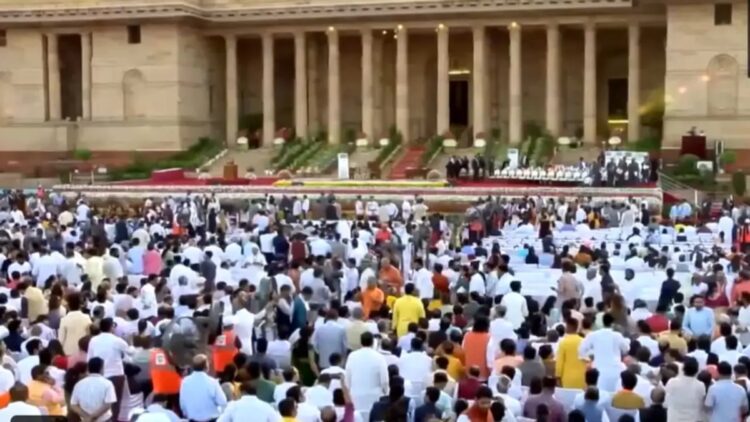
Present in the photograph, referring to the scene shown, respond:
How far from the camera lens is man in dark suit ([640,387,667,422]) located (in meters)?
12.2

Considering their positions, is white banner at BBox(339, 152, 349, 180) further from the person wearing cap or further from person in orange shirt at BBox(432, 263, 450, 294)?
the person wearing cap

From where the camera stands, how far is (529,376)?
13406 millimetres

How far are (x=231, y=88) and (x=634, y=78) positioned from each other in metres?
21.2

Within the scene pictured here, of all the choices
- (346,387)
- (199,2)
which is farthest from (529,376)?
(199,2)

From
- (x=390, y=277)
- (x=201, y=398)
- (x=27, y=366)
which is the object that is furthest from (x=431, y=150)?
(x=201, y=398)

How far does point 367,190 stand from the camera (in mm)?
44375

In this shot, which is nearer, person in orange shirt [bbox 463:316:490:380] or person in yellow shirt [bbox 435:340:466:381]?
person in yellow shirt [bbox 435:340:466:381]

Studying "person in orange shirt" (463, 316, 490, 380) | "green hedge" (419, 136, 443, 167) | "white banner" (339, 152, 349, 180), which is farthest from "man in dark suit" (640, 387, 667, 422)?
"green hedge" (419, 136, 443, 167)

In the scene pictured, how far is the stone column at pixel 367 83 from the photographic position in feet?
195

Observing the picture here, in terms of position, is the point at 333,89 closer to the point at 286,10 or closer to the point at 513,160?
the point at 286,10

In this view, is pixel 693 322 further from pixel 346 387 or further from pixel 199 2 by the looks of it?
pixel 199 2

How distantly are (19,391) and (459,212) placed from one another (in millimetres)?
31652

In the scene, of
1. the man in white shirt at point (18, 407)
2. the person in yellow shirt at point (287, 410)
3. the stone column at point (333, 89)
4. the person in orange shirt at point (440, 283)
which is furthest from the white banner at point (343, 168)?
the person in yellow shirt at point (287, 410)

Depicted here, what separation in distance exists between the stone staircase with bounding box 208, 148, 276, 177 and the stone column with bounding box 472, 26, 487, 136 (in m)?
10.6
